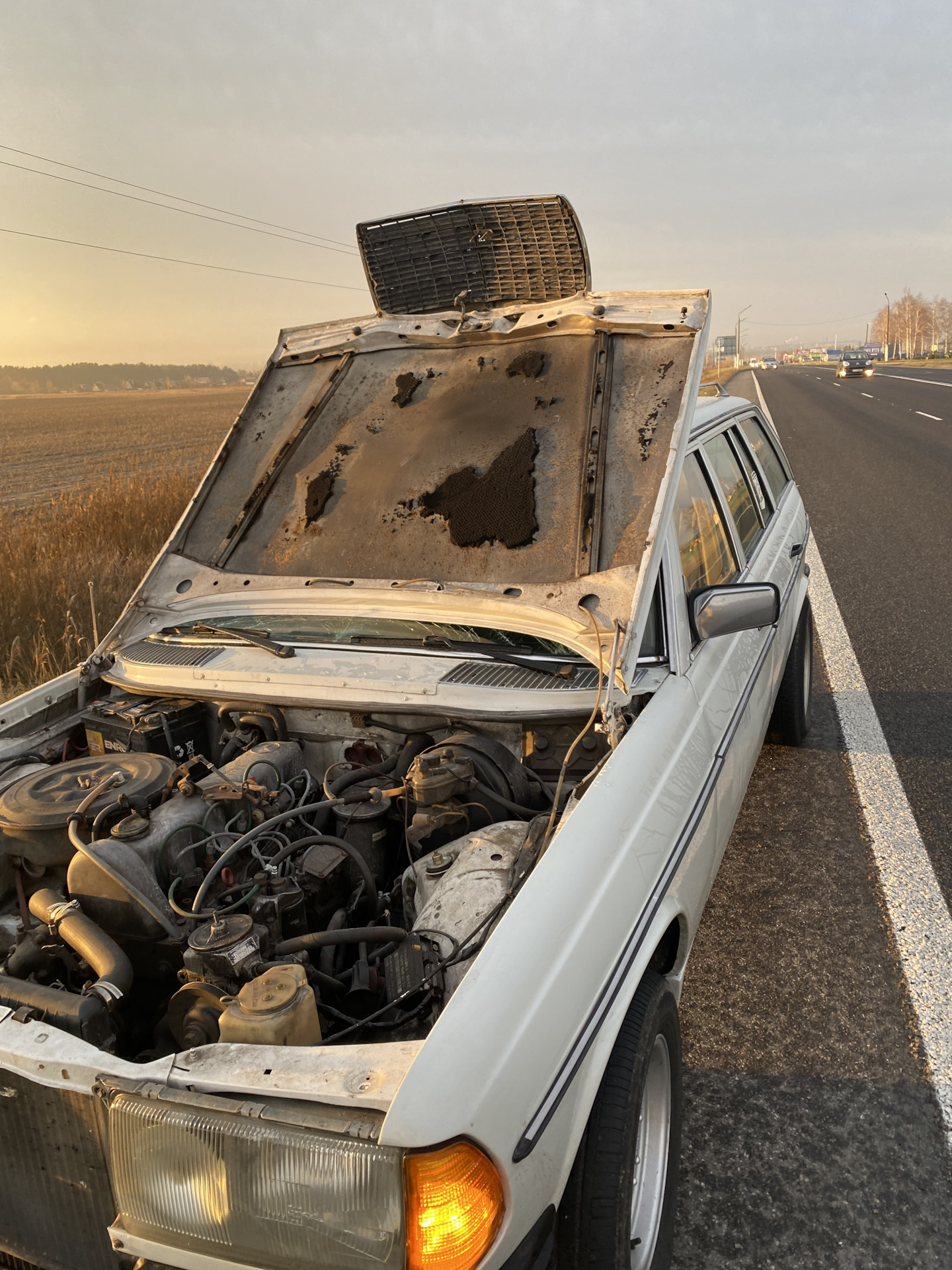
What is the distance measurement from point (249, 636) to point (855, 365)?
5087 centimetres

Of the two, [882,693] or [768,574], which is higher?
[768,574]

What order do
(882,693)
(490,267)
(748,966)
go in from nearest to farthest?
1. (748,966)
2. (490,267)
3. (882,693)

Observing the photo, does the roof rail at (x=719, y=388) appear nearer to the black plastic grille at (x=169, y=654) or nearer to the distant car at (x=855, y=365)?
the black plastic grille at (x=169, y=654)

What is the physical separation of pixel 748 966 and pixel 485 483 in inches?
73.7

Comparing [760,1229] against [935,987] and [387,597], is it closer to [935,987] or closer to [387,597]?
[935,987]

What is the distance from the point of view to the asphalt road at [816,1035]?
207 centimetres

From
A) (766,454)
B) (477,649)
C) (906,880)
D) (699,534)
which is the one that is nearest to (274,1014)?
(477,649)

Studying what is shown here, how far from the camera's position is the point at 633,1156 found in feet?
5.59

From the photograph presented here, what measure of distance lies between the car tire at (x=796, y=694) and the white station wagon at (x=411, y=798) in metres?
0.02

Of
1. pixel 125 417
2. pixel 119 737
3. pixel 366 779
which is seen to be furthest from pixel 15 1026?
pixel 125 417

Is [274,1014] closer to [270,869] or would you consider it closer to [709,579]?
[270,869]

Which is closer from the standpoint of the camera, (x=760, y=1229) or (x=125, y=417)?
(x=760, y=1229)

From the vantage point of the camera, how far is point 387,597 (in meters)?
2.97

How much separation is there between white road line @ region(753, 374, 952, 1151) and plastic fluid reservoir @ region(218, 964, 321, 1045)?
173 centimetres
